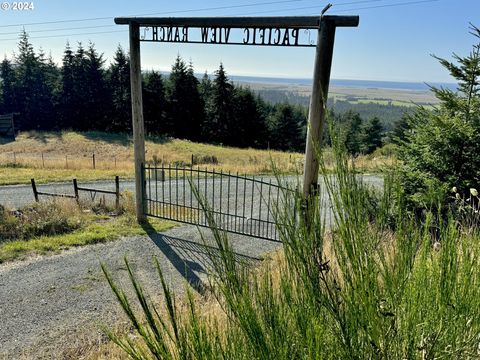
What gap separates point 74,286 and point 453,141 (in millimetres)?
6536

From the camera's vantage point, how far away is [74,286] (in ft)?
19.4

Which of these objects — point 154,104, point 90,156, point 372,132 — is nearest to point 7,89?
point 154,104

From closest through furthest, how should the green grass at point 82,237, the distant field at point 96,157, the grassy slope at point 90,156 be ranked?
the green grass at point 82,237, the distant field at point 96,157, the grassy slope at point 90,156

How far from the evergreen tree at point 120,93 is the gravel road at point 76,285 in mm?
42471

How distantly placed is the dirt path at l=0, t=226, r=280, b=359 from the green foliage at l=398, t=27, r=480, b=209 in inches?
126

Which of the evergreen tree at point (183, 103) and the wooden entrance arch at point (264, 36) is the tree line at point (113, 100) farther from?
the wooden entrance arch at point (264, 36)

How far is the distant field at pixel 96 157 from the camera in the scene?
17.3 meters

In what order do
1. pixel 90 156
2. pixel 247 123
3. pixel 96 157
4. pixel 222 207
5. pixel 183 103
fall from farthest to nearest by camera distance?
pixel 247 123, pixel 183 103, pixel 90 156, pixel 96 157, pixel 222 207

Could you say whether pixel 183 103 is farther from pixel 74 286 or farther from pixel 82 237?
pixel 74 286

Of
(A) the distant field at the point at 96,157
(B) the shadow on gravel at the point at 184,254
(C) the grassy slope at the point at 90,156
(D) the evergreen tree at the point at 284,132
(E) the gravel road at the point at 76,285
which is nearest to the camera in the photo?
(E) the gravel road at the point at 76,285

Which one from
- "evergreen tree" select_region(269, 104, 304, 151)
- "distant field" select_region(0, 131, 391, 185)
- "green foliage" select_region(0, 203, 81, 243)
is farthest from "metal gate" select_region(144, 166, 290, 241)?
"evergreen tree" select_region(269, 104, 304, 151)

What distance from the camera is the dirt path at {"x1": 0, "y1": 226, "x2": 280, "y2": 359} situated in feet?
15.3

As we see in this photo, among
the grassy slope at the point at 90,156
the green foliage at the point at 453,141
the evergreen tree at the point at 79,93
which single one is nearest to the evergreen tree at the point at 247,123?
the grassy slope at the point at 90,156

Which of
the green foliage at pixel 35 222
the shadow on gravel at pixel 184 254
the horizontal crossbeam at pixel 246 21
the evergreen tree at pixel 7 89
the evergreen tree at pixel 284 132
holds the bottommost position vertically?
the evergreen tree at pixel 284 132
